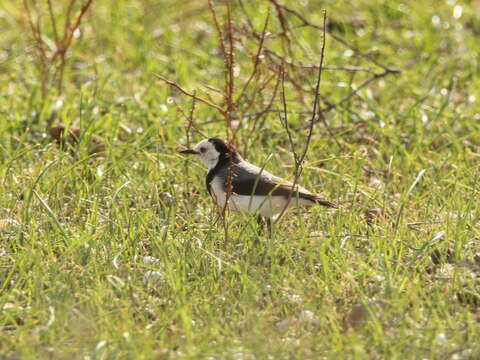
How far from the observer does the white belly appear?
505 centimetres

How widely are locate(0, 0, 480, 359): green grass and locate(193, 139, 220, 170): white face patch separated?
169 millimetres

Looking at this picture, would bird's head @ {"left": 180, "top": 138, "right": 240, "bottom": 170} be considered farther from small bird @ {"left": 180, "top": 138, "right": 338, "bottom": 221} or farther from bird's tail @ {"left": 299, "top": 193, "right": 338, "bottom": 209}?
bird's tail @ {"left": 299, "top": 193, "right": 338, "bottom": 209}

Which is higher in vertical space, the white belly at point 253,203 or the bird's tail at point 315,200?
the bird's tail at point 315,200

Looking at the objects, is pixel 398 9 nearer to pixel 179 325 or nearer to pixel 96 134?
pixel 96 134

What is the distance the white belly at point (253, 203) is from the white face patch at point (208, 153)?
0.35 meters

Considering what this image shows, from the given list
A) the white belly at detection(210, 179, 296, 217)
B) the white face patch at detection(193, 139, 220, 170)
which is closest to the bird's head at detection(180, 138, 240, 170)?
the white face patch at detection(193, 139, 220, 170)

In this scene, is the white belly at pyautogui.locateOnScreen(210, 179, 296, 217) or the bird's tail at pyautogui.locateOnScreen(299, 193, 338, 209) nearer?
the bird's tail at pyautogui.locateOnScreen(299, 193, 338, 209)

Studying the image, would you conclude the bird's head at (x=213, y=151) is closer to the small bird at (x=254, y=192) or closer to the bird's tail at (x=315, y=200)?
the small bird at (x=254, y=192)

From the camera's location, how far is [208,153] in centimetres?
553

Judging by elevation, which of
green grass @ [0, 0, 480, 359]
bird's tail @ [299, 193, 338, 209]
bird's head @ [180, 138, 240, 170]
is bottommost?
green grass @ [0, 0, 480, 359]

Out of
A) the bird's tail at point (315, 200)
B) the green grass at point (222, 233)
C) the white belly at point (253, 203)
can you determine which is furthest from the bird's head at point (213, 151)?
the bird's tail at point (315, 200)

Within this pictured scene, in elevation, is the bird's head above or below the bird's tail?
above

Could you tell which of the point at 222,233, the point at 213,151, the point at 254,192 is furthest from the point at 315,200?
the point at 213,151

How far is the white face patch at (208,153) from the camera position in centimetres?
550
